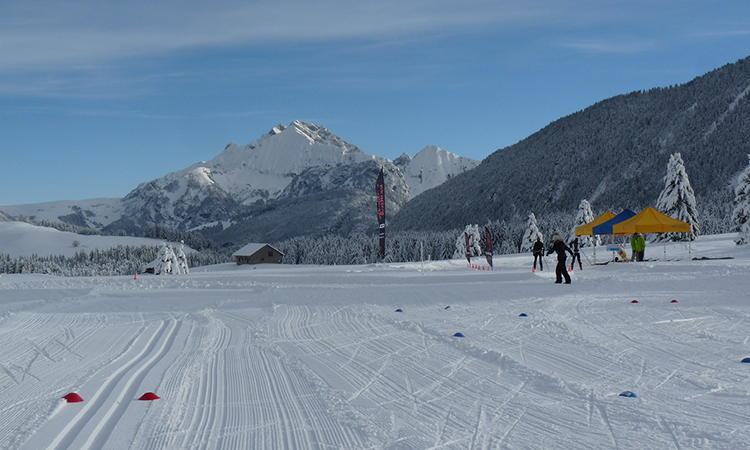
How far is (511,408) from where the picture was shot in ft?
15.9

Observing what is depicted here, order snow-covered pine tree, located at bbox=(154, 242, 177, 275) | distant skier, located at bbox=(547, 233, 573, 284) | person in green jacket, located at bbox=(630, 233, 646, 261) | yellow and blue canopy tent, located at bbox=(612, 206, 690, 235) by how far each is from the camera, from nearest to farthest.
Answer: distant skier, located at bbox=(547, 233, 573, 284) < yellow and blue canopy tent, located at bbox=(612, 206, 690, 235) < person in green jacket, located at bbox=(630, 233, 646, 261) < snow-covered pine tree, located at bbox=(154, 242, 177, 275)

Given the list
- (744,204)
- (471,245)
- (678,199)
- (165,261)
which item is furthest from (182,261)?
(744,204)

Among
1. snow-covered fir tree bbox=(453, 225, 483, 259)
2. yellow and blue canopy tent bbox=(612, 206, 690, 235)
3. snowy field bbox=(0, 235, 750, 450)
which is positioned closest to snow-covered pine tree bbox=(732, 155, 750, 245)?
yellow and blue canopy tent bbox=(612, 206, 690, 235)

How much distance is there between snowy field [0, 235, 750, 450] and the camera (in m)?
4.30

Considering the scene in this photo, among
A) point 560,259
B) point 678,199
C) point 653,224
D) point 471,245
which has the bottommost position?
point 471,245

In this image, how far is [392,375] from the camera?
20.3 ft

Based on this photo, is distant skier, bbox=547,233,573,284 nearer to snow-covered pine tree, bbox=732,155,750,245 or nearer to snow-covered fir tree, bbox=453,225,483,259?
snow-covered pine tree, bbox=732,155,750,245

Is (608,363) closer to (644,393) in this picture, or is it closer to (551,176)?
(644,393)

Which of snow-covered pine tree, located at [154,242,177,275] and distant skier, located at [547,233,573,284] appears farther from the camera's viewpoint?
snow-covered pine tree, located at [154,242,177,275]

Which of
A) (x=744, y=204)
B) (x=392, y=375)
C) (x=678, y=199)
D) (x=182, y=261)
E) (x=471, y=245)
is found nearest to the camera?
(x=392, y=375)

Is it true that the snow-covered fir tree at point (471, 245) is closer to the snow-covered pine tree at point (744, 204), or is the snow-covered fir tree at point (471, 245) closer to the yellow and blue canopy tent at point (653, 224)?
the snow-covered pine tree at point (744, 204)

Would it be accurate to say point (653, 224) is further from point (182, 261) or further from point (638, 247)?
point (182, 261)

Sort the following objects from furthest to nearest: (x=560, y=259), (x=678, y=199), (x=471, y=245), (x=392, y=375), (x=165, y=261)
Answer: (x=471, y=245) → (x=165, y=261) → (x=678, y=199) → (x=560, y=259) → (x=392, y=375)

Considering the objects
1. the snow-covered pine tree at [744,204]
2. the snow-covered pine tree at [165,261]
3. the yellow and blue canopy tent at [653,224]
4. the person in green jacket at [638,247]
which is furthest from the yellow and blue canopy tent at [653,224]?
the snow-covered pine tree at [165,261]
